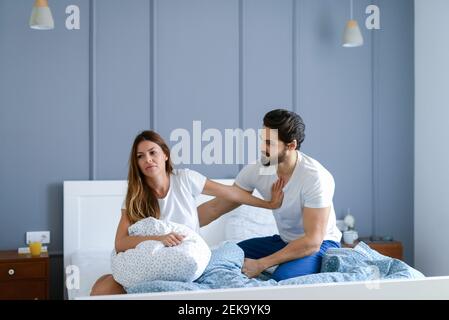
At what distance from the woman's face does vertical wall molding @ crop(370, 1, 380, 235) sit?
7.86ft

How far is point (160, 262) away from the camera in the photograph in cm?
175

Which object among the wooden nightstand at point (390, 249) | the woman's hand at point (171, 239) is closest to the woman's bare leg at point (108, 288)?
the woman's hand at point (171, 239)

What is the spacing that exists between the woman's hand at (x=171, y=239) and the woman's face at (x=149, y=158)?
40cm

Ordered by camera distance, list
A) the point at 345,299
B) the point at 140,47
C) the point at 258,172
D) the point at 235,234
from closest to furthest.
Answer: the point at 345,299
the point at 258,172
the point at 235,234
the point at 140,47

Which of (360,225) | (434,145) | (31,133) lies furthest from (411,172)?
(31,133)

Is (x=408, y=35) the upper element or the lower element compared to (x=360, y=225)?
upper

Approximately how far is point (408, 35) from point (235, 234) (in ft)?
6.76

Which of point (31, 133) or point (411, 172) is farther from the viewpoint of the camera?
point (411, 172)

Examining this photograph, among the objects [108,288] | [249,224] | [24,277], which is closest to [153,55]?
[249,224]

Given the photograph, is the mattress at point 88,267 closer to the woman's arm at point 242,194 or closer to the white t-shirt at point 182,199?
the white t-shirt at point 182,199

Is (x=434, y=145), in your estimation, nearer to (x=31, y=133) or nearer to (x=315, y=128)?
(x=315, y=128)

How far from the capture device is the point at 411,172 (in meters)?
4.26

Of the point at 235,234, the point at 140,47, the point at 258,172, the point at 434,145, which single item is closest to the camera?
the point at 258,172

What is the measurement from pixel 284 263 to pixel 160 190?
1.85ft
